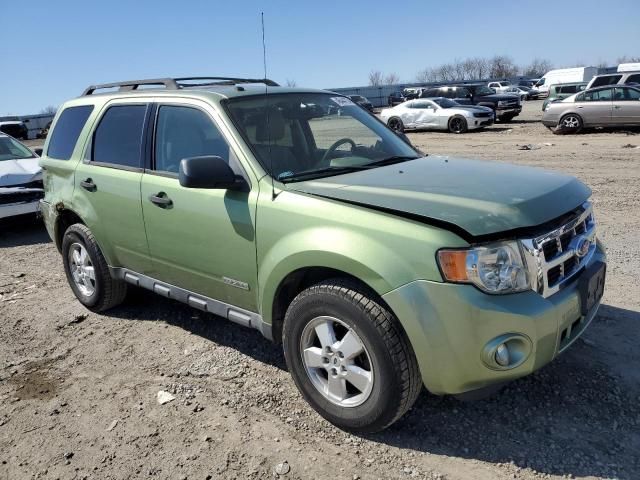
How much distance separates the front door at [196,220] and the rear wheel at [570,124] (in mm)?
17182

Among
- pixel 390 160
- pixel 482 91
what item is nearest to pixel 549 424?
pixel 390 160

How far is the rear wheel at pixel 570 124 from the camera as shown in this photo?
18016 millimetres

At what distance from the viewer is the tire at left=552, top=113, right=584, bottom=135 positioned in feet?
59.1

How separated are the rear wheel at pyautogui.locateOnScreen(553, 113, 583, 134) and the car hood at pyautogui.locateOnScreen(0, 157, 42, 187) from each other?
16.0 meters

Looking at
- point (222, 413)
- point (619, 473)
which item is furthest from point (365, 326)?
point (619, 473)

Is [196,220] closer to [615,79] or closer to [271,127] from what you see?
[271,127]

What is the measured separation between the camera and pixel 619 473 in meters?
2.66

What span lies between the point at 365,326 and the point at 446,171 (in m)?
1.29

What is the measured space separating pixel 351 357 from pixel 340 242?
2.06ft

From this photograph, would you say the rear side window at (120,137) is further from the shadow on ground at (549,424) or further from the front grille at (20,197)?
the front grille at (20,197)

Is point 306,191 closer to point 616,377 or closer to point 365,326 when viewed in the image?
point 365,326

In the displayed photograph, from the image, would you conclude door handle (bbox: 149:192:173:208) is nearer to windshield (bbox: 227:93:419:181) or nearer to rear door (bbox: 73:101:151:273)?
rear door (bbox: 73:101:151:273)

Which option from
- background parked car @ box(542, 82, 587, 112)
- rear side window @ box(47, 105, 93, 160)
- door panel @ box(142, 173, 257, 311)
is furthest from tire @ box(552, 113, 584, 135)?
door panel @ box(142, 173, 257, 311)

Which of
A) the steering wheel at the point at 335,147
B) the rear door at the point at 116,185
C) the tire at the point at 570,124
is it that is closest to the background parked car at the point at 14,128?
the tire at the point at 570,124
